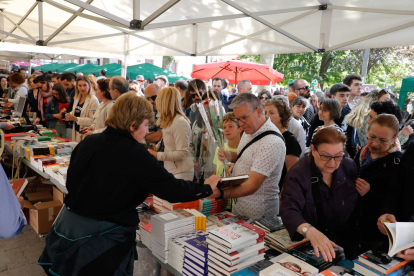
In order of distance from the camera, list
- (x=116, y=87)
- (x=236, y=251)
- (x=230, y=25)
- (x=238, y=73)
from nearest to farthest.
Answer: (x=236, y=251) → (x=116, y=87) → (x=230, y=25) → (x=238, y=73)

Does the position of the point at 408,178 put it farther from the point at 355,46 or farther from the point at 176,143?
the point at 355,46

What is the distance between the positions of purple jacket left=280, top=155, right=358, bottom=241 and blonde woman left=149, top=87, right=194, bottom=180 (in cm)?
128

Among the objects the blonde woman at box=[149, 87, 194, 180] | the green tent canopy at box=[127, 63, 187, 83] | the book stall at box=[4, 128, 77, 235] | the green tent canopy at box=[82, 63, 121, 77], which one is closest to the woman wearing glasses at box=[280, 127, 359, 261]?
the blonde woman at box=[149, 87, 194, 180]

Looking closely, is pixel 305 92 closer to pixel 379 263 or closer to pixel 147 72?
pixel 379 263

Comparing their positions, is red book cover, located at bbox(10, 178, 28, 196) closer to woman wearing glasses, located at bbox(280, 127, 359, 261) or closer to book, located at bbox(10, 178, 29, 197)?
book, located at bbox(10, 178, 29, 197)

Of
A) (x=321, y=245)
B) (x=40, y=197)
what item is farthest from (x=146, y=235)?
(x=40, y=197)

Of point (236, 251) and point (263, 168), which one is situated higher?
point (263, 168)

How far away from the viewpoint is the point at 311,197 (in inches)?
70.5

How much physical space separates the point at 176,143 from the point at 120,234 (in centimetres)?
135

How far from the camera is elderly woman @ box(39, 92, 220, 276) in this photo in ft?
5.40

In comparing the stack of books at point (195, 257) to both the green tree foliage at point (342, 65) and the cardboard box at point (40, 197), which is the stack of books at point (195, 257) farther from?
the green tree foliage at point (342, 65)

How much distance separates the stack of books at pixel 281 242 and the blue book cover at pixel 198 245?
38 cm

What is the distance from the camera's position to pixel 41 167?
11.1ft

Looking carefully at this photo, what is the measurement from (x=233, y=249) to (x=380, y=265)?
68cm
